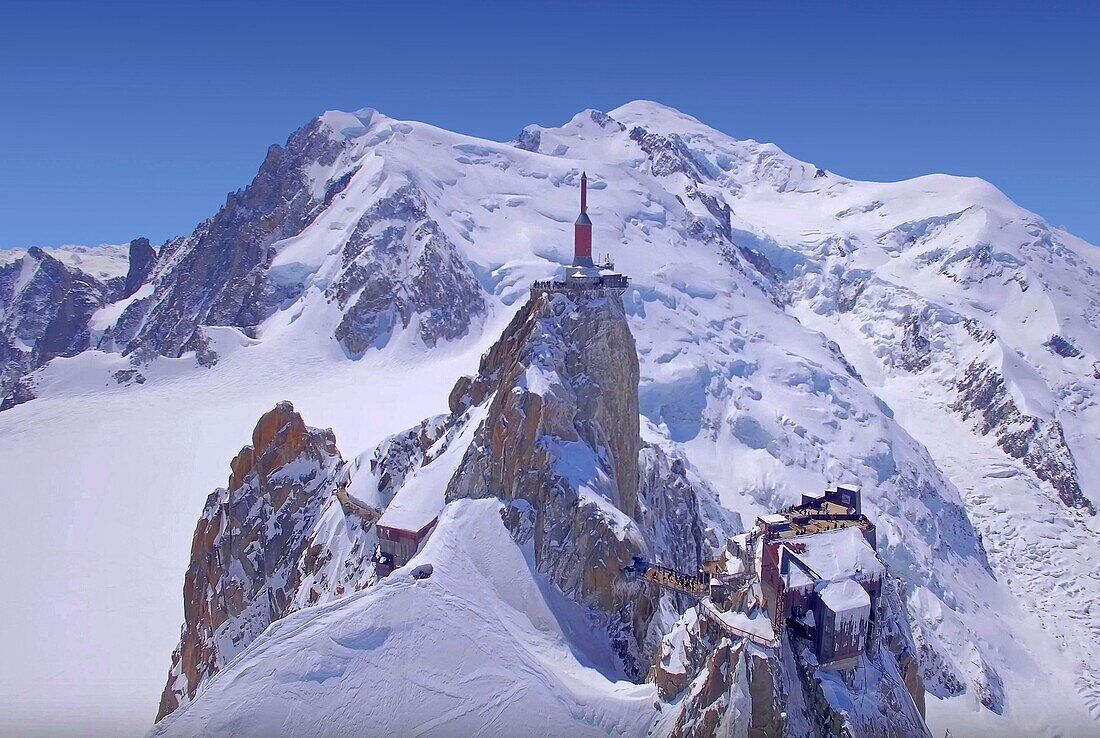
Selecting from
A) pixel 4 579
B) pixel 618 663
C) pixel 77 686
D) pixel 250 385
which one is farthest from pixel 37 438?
pixel 618 663

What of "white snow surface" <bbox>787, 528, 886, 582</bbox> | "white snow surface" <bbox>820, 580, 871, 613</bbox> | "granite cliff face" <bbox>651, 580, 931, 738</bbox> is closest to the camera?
"granite cliff face" <bbox>651, 580, 931, 738</bbox>

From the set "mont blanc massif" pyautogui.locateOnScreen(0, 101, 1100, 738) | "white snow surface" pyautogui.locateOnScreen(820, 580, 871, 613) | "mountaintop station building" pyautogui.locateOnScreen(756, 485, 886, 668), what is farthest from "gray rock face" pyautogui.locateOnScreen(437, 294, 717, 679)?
"white snow surface" pyautogui.locateOnScreen(820, 580, 871, 613)

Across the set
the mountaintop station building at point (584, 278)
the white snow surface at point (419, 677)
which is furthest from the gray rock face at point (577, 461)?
the white snow surface at point (419, 677)

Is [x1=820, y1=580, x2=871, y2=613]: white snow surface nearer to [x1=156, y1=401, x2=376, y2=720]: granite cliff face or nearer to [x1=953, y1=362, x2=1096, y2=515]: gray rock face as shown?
[x1=156, y1=401, x2=376, y2=720]: granite cliff face

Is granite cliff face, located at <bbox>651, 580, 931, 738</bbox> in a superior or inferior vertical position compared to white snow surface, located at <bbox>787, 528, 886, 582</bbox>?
inferior

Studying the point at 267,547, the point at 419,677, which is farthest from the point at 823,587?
the point at 267,547

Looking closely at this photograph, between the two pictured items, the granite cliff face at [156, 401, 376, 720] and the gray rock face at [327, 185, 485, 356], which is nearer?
the granite cliff face at [156, 401, 376, 720]
